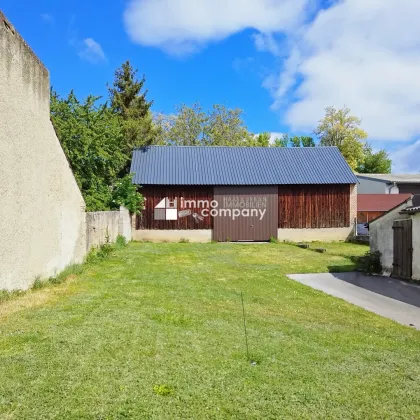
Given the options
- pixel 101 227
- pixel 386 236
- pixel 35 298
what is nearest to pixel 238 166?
pixel 101 227

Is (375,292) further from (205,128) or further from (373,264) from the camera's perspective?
(205,128)

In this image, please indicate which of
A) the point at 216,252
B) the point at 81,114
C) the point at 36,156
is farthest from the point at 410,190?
the point at 36,156

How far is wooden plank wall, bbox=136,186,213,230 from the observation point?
76.1 ft

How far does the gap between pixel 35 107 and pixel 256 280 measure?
710 centimetres

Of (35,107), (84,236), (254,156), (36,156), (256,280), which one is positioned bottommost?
(256,280)

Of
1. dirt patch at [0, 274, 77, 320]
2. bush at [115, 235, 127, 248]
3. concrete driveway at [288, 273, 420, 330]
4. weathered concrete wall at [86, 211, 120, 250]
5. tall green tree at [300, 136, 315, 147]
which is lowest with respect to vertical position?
concrete driveway at [288, 273, 420, 330]

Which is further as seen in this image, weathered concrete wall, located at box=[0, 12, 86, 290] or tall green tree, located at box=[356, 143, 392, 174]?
tall green tree, located at box=[356, 143, 392, 174]

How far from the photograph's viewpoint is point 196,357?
4766mm

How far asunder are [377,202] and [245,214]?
602 inches

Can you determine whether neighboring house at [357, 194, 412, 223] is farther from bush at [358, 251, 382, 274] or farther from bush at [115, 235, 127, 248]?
bush at [115, 235, 127, 248]

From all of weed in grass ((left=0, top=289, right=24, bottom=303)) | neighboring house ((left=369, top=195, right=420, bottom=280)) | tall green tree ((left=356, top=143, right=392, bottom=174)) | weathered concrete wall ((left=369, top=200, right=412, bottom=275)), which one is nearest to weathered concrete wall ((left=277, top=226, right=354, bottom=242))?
neighboring house ((left=369, top=195, right=420, bottom=280))

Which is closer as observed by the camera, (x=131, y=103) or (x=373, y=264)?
(x=373, y=264)

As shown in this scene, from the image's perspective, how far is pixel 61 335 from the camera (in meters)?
5.39

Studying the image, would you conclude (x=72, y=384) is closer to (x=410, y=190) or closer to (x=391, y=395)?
(x=391, y=395)
